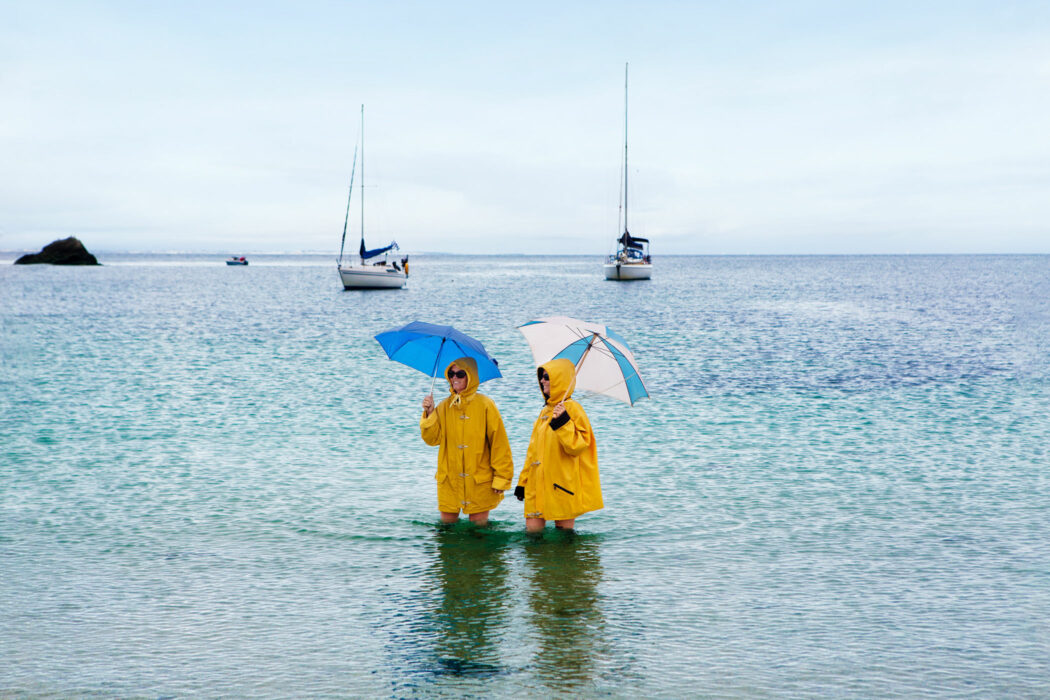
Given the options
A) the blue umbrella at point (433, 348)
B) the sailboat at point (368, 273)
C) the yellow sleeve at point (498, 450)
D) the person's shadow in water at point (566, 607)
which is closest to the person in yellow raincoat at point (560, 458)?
the yellow sleeve at point (498, 450)

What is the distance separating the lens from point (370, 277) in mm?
71875

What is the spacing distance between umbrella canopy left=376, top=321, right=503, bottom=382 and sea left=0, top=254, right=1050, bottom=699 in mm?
1702

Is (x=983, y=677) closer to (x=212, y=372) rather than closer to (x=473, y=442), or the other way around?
(x=473, y=442)

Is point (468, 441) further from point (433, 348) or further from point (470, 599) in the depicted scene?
point (470, 599)

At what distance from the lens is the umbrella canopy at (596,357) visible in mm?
7160

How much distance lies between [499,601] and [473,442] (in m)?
1.37

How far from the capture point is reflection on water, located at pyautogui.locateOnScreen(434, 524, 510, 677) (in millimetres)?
5617

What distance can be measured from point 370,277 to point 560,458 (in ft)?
217

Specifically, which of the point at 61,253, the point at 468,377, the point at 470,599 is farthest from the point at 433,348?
the point at 61,253

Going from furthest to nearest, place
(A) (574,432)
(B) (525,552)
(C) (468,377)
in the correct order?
(B) (525,552) → (C) (468,377) → (A) (574,432)

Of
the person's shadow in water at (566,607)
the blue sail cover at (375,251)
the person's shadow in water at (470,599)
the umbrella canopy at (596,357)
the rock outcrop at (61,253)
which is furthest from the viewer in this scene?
the rock outcrop at (61,253)

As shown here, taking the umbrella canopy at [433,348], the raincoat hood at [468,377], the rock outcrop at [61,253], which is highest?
the rock outcrop at [61,253]

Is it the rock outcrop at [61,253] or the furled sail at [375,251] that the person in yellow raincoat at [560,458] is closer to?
the furled sail at [375,251]

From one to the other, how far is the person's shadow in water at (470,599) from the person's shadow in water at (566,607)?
26 centimetres
